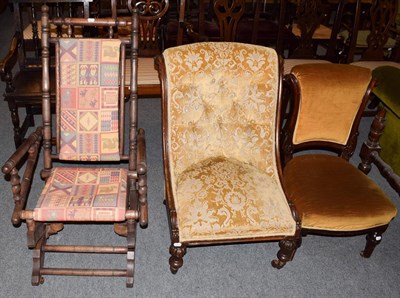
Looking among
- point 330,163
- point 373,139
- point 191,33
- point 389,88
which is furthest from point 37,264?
point 389,88

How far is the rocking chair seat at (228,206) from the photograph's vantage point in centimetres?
237

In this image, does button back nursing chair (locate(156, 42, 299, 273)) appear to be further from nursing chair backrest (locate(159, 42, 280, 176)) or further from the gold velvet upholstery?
the gold velvet upholstery

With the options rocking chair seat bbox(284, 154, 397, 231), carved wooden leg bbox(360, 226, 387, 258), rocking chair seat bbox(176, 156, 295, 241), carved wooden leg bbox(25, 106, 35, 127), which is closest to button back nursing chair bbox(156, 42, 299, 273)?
rocking chair seat bbox(176, 156, 295, 241)

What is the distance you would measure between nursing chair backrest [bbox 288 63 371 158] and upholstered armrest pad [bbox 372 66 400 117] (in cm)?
61

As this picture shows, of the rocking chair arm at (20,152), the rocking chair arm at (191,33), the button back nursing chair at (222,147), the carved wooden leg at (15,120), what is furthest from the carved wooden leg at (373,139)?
the carved wooden leg at (15,120)

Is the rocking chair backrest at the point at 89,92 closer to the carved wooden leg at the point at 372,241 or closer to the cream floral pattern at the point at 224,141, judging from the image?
the cream floral pattern at the point at 224,141

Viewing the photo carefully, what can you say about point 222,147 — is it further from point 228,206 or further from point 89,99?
point 89,99

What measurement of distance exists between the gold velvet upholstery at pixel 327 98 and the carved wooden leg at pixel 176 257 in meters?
1.10

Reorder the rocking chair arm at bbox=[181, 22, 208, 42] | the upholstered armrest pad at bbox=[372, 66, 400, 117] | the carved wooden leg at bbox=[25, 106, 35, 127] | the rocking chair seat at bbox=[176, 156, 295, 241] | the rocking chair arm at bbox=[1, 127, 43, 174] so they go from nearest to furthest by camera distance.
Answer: the rocking chair arm at bbox=[1, 127, 43, 174] < the rocking chair seat at bbox=[176, 156, 295, 241] < the upholstered armrest pad at bbox=[372, 66, 400, 117] < the rocking chair arm at bbox=[181, 22, 208, 42] < the carved wooden leg at bbox=[25, 106, 35, 127]

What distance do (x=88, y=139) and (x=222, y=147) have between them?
0.85m

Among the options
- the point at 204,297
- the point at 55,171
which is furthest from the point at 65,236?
the point at 204,297

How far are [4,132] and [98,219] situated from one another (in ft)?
7.31

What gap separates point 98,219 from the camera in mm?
2299

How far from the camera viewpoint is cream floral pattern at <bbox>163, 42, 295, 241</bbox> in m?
2.40
